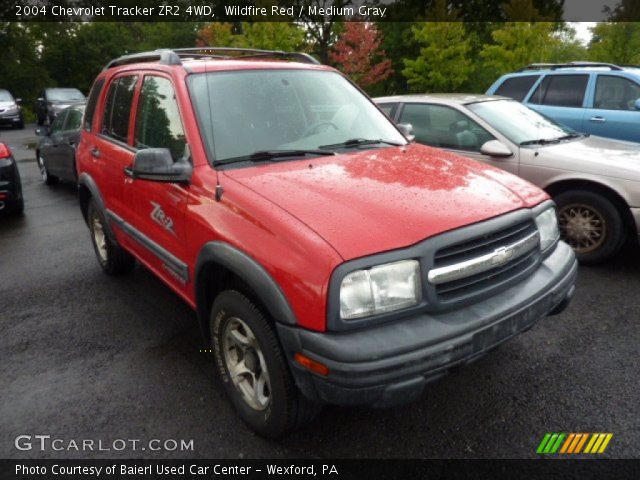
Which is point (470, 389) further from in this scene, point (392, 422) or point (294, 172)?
point (294, 172)

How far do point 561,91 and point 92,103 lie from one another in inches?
253

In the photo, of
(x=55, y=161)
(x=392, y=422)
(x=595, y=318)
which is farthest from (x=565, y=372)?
(x=55, y=161)

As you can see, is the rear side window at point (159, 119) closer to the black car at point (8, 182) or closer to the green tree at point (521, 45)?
the black car at point (8, 182)

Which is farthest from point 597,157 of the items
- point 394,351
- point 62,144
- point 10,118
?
point 10,118

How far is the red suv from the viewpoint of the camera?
82.2 inches

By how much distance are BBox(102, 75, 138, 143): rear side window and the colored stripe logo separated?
11.1 feet

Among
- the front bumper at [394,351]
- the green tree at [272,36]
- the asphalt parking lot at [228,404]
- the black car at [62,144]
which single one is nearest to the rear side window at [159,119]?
the asphalt parking lot at [228,404]

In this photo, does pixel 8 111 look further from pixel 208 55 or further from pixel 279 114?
pixel 279 114

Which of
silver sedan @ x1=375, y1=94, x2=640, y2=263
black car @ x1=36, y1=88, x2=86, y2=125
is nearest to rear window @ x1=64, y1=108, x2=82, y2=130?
silver sedan @ x1=375, y1=94, x2=640, y2=263

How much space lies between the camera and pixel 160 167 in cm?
276

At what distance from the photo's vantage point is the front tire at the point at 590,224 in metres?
4.48

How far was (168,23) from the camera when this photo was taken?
3594 centimetres

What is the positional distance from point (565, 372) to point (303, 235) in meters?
2.03

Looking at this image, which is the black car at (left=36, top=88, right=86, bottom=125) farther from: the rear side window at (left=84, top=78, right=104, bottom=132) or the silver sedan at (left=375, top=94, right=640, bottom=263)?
the silver sedan at (left=375, top=94, right=640, bottom=263)
